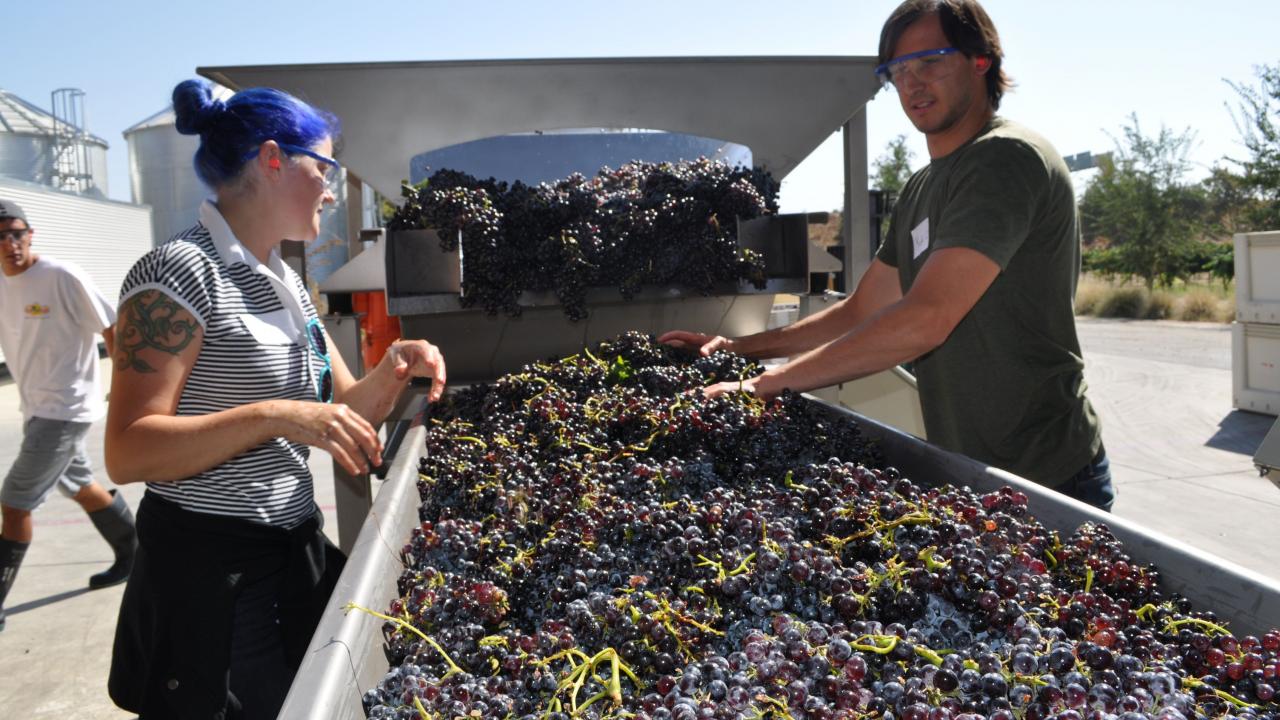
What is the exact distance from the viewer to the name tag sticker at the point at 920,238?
2.33m

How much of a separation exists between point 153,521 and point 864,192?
2.97 metres

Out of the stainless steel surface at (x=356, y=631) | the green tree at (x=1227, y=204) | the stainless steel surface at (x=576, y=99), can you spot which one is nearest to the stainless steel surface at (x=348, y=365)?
the stainless steel surface at (x=576, y=99)

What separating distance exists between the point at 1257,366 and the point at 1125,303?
14.2m

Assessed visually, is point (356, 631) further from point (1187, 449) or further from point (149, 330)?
point (1187, 449)

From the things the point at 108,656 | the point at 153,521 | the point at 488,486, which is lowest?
the point at 108,656

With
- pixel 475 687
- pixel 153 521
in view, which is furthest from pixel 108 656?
pixel 475 687

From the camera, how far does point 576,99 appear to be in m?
3.55

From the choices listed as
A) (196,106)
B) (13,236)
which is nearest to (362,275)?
(196,106)

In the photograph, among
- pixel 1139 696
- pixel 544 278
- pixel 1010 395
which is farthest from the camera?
pixel 544 278

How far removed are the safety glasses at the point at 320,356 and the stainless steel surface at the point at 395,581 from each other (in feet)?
1.62

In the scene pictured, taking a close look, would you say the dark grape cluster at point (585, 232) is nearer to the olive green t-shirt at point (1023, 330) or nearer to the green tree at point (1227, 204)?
the olive green t-shirt at point (1023, 330)

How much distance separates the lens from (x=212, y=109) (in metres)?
1.98

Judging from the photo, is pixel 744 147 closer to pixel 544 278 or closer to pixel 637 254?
pixel 637 254

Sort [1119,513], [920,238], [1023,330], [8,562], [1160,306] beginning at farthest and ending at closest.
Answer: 1. [1160,306]
2. [1119,513]
3. [8,562]
4. [920,238]
5. [1023,330]
